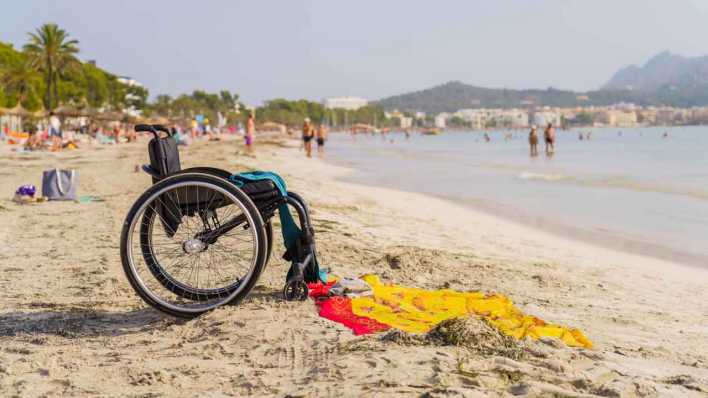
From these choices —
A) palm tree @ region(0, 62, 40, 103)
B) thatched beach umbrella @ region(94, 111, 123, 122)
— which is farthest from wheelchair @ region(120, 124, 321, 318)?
palm tree @ region(0, 62, 40, 103)

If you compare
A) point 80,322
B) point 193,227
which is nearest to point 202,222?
point 193,227

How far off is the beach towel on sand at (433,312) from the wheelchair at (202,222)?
0.47 metres

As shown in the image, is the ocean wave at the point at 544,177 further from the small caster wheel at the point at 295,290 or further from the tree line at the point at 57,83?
the tree line at the point at 57,83

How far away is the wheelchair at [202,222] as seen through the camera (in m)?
4.00

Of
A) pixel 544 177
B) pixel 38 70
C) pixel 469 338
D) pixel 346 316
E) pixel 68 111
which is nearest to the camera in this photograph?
pixel 469 338

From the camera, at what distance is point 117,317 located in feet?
14.0

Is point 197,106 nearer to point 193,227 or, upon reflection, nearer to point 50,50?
point 50,50

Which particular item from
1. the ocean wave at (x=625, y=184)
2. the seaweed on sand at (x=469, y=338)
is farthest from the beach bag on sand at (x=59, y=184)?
the ocean wave at (x=625, y=184)

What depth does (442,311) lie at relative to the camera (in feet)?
14.2

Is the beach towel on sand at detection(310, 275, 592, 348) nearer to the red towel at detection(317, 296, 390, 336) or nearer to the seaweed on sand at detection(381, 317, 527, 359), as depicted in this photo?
the red towel at detection(317, 296, 390, 336)

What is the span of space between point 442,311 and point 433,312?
74 millimetres

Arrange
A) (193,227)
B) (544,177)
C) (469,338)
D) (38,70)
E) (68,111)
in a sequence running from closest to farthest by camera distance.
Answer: (469,338) → (193,227) → (544,177) → (68,111) → (38,70)

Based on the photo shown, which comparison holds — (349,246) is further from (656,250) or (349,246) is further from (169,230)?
(656,250)

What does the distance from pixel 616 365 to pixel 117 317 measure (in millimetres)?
2974
